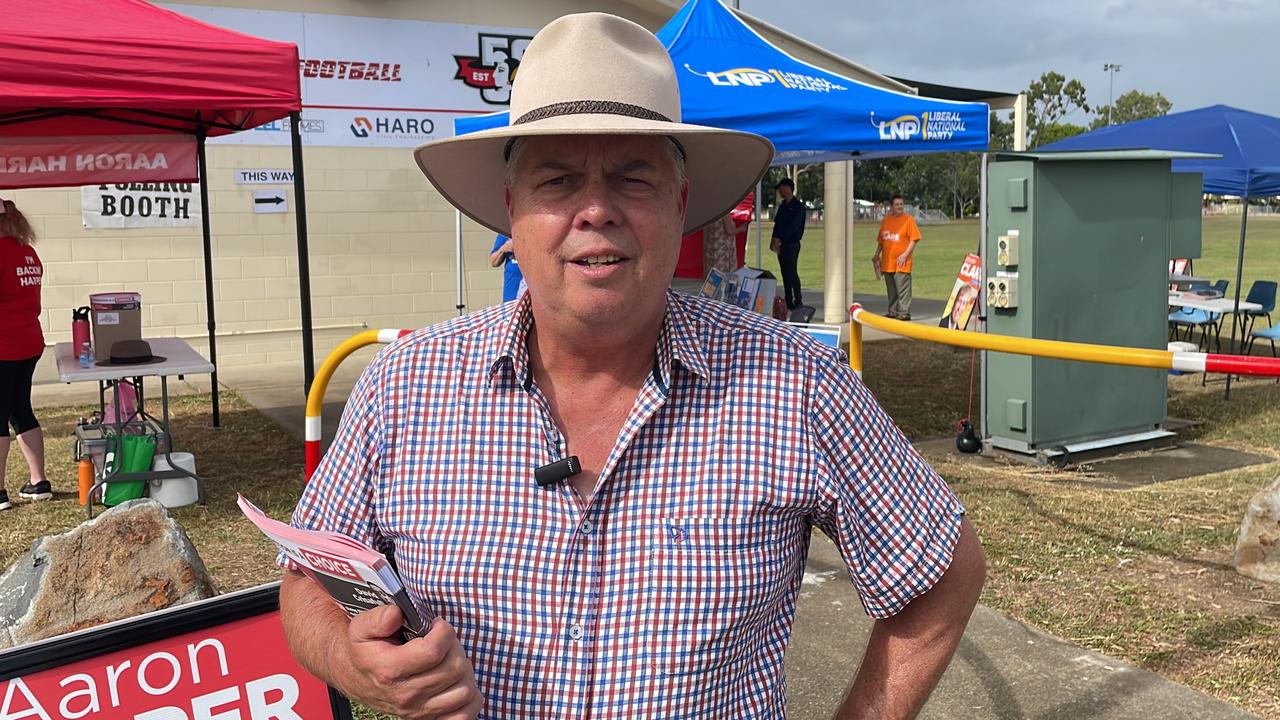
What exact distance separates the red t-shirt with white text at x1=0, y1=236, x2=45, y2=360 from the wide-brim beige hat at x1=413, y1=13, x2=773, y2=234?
5.92 m

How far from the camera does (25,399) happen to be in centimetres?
692

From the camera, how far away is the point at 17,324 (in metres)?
6.70

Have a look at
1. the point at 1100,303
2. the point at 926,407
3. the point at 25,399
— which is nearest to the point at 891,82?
the point at 926,407

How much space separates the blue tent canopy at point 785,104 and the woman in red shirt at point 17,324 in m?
2.74

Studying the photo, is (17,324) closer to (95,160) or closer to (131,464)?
(131,464)

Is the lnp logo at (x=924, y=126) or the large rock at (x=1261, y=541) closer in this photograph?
the large rock at (x=1261, y=541)

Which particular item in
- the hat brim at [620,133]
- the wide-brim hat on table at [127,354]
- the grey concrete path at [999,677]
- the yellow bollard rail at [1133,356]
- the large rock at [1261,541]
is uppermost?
the hat brim at [620,133]

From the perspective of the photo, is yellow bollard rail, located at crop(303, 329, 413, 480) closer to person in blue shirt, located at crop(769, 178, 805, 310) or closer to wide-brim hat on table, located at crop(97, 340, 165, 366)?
wide-brim hat on table, located at crop(97, 340, 165, 366)

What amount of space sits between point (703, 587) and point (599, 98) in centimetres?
67

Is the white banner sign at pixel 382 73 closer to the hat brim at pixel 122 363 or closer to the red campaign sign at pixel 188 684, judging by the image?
the hat brim at pixel 122 363

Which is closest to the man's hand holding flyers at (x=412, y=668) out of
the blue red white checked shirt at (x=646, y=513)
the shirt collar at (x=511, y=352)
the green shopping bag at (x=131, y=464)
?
the blue red white checked shirt at (x=646, y=513)

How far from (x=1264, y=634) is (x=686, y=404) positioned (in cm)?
393

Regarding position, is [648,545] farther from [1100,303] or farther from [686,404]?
[1100,303]

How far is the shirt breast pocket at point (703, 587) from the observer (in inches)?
59.1
